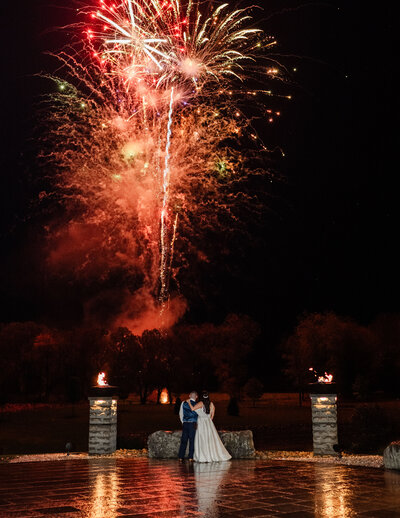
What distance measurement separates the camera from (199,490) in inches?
339

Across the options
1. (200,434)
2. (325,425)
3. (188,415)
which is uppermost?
(188,415)

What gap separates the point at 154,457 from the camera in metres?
13.5

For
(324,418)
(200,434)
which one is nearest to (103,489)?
(200,434)

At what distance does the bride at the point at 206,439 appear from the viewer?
40.5ft

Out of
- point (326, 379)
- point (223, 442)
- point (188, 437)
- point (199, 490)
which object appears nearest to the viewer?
point (199, 490)

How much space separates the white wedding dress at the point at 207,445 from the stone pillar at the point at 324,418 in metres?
2.17

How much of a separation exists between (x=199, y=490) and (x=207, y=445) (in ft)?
12.6

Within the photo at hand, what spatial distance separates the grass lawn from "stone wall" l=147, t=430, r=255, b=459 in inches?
248

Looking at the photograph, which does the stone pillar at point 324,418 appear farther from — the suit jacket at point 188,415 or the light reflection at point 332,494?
the suit jacket at point 188,415

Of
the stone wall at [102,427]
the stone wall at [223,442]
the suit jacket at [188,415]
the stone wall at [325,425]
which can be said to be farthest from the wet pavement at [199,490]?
the stone wall at [102,427]

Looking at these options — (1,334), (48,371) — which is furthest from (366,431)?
(1,334)

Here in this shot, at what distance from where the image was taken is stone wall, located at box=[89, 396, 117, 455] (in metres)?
14.2

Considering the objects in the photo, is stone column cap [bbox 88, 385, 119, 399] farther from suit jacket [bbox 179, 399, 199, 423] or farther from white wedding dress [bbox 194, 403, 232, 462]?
white wedding dress [bbox 194, 403, 232, 462]

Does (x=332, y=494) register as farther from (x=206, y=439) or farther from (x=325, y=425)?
(x=325, y=425)
